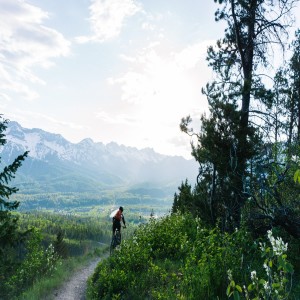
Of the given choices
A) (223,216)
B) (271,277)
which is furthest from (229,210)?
(271,277)

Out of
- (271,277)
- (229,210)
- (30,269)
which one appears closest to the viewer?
(271,277)

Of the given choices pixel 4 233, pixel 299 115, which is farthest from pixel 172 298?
pixel 299 115

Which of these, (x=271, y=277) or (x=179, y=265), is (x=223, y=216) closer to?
(x=179, y=265)

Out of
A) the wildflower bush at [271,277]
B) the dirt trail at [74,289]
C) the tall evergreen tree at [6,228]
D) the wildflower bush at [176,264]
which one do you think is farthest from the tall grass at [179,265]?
the tall evergreen tree at [6,228]

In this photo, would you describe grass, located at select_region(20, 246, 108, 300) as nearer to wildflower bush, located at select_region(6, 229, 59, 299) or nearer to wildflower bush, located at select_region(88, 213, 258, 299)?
wildflower bush, located at select_region(6, 229, 59, 299)

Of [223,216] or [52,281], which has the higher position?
[223,216]

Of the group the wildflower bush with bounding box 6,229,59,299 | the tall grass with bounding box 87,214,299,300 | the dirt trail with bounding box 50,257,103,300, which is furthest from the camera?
the wildflower bush with bounding box 6,229,59,299

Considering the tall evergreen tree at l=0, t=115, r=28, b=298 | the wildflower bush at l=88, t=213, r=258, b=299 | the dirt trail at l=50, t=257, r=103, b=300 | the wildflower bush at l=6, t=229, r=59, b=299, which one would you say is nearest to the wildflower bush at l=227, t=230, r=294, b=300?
the wildflower bush at l=88, t=213, r=258, b=299

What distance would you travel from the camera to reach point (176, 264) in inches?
421

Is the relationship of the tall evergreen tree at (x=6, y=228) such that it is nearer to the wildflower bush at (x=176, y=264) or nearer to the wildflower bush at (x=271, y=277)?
the wildflower bush at (x=176, y=264)

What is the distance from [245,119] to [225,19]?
16.6 feet

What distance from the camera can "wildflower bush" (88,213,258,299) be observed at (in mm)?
7875

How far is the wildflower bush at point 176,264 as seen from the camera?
7.88 m

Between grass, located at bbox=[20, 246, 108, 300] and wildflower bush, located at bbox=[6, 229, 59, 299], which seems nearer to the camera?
grass, located at bbox=[20, 246, 108, 300]
